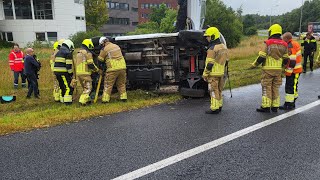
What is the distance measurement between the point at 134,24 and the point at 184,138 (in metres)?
69.5

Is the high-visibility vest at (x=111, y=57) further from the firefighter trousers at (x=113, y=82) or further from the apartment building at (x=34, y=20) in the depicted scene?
the apartment building at (x=34, y=20)

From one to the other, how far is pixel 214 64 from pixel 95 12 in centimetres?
4409

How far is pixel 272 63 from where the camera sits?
6395mm

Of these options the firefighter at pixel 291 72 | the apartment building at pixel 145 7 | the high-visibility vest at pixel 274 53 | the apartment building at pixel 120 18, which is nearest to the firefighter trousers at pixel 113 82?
the high-visibility vest at pixel 274 53

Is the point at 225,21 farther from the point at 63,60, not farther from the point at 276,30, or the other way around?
the point at 276,30

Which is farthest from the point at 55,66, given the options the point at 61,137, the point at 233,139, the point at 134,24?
the point at 134,24

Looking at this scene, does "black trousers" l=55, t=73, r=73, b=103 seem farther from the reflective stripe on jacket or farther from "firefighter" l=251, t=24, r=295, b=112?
"firefighter" l=251, t=24, r=295, b=112

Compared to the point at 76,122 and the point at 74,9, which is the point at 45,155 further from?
the point at 74,9

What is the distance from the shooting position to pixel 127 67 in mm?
8539

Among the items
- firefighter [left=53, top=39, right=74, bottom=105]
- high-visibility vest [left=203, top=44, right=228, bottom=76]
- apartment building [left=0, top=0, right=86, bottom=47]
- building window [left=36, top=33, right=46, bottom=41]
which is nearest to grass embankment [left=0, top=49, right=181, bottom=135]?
firefighter [left=53, top=39, right=74, bottom=105]

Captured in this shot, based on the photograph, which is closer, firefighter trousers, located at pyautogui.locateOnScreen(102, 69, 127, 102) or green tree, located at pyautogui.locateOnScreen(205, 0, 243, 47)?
firefighter trousers, located at pyautogui.locateOnScreen(102, 69, 127, 102)

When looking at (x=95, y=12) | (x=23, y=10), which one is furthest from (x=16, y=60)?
(x=95, y=12)

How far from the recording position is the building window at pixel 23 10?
3700 cm

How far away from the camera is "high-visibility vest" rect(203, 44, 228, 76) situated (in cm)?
646
